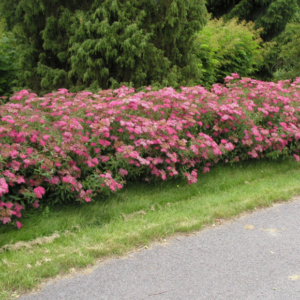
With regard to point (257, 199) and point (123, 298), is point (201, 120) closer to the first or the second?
point (257, 199)

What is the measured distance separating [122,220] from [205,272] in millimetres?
1327

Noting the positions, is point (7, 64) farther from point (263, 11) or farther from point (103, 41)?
point (263, 11)

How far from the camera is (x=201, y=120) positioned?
18.7 feet

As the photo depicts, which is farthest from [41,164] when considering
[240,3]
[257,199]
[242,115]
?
[240,3]

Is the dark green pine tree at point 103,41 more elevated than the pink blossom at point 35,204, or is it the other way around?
the dark green pine tree at point 103,41

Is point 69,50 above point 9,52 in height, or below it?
above

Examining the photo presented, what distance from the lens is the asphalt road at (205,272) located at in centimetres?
272

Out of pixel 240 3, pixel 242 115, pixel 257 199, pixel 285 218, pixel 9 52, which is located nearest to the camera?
pixel 285 218

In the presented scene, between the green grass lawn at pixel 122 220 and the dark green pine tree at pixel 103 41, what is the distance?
2.48 meters

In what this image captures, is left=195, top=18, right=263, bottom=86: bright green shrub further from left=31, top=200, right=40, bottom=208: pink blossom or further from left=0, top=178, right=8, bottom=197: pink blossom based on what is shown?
left=0, top=178, right=8, bottom=197: pink blossom

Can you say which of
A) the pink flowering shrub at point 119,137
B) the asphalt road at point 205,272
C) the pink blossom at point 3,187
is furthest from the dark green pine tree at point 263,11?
the pink blossom at point 3,187

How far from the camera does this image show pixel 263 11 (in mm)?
16312

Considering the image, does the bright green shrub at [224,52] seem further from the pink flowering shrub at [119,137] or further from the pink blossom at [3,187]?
the pink blossom at [3,187]

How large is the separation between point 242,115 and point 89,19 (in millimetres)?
3415
